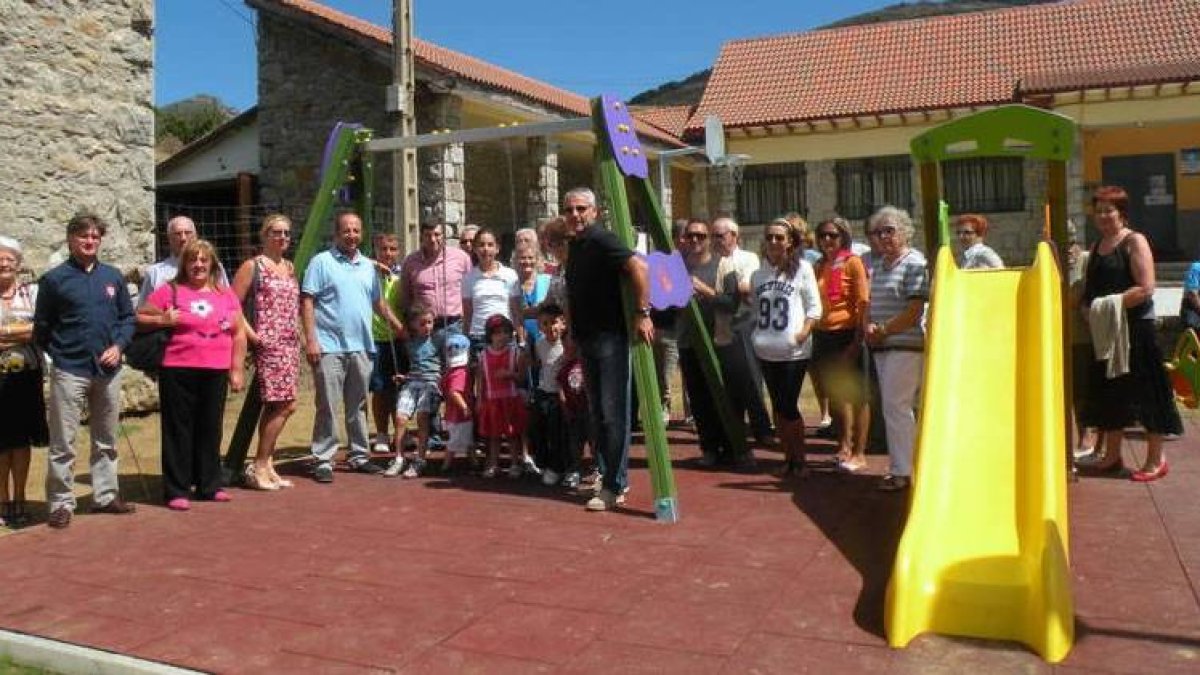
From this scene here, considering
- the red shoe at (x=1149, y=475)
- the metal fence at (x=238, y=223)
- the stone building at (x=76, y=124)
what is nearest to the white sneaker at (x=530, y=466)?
the red shoe at (x=1149, y=475)

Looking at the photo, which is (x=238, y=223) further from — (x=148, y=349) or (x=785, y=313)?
(x=785, y=313)

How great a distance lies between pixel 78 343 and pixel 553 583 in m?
2.90

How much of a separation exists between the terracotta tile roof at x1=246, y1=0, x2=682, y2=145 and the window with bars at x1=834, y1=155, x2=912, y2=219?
12.9 feet

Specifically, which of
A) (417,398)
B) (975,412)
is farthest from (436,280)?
(975,412)

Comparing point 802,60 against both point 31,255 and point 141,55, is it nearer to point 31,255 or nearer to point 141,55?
point 141,55

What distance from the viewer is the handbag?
5.79 m

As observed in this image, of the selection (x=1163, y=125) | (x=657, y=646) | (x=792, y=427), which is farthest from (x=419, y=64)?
(x=1163, y=125)

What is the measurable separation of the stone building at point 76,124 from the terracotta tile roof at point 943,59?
13.8 m

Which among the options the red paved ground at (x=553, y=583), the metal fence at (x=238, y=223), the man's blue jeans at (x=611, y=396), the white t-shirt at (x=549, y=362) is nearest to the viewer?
the red paved ground at (x=553, y=583)

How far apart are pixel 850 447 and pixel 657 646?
338 cm

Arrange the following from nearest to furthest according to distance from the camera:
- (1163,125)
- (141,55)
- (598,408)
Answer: (598,408) < (141,55) < (1163,125)

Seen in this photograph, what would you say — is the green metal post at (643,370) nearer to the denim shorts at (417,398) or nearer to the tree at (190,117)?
the denim shorts at (417,398)

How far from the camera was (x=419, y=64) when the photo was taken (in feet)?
44.5

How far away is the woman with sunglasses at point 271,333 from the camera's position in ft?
20.7
